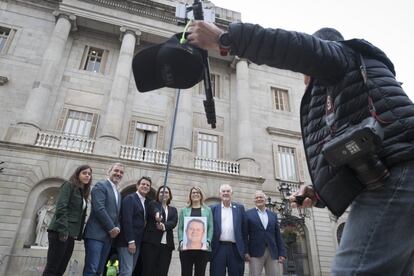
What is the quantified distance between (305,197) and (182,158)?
12783 millimetres

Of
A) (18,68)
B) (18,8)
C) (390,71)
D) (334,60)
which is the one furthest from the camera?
(18,8)

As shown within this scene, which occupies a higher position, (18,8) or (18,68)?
(18,8)

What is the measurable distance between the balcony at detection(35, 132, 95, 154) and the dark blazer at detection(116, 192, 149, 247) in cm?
886

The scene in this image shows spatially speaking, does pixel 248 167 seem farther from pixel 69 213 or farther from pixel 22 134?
pixel 69 213

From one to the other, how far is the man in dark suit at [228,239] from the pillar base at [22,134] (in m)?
10.2

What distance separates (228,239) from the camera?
562 centimetres

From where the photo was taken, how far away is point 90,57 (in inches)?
677

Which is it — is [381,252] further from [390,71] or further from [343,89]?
[390,71]

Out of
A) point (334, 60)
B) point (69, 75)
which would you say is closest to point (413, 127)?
point (334, 60)

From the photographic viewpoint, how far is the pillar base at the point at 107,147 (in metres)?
13.4

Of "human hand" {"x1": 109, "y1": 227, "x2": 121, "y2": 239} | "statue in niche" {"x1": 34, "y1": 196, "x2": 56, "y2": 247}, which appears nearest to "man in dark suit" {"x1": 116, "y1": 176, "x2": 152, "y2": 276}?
"human hand" {"x1": 109, "y1": 227, "x2": 121, "y2": 239}

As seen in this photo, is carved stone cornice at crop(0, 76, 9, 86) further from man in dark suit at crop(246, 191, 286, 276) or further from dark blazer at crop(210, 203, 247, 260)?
man in dark suit at crop(246, 191, 286, 276)

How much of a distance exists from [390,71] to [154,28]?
17.7 meters

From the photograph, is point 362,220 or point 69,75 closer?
point 362,220
